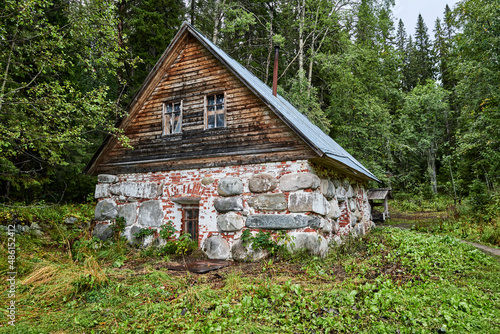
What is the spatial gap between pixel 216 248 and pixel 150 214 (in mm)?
2358

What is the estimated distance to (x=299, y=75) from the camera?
17125mm

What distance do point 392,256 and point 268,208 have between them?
9.97 feet

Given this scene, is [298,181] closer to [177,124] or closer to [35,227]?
[177,124]

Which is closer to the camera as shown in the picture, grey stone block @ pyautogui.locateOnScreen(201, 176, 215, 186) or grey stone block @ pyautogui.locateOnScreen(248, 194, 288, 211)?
grey stone block @ pyautogui.locateOnScreen(248, 194, 288, 211)

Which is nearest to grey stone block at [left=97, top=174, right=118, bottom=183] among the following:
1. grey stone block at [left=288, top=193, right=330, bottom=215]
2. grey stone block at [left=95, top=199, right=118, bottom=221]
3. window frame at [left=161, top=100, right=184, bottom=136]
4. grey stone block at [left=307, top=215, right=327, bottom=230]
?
grey stone block at [left=95, top=199, right=118, bottom=221]

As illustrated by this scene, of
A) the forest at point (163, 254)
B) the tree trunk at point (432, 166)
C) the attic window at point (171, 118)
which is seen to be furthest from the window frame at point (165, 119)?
the tree trunk at point (432, 166)

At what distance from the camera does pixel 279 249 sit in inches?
264

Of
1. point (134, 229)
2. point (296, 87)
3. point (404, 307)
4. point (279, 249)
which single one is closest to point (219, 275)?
point (279, 249)

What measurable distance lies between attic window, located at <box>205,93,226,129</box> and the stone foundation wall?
4.35 ft

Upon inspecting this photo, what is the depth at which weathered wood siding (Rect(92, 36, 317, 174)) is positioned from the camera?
7395 millimetres

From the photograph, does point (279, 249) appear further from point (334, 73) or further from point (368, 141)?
point (334, 73)

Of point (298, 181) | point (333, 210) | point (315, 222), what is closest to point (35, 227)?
point (298, 181)

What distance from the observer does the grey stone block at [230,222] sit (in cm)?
731

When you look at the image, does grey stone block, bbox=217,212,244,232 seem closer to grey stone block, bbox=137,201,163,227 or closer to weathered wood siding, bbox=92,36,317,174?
weathered wood siding, bbox=92,36,317,174
